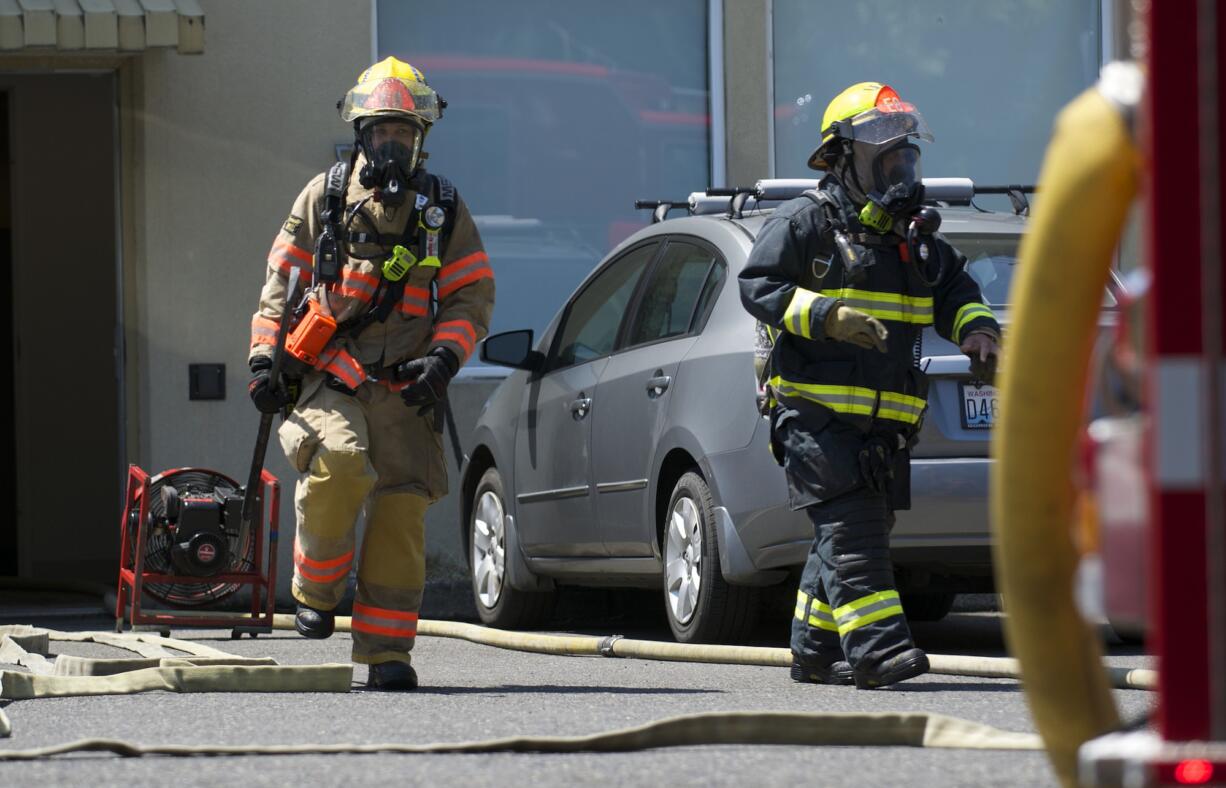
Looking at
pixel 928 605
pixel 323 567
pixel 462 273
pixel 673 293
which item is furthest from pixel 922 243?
pixel 928 605

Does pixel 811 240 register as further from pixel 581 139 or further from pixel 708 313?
pixel 581 139

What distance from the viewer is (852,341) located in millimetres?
5973

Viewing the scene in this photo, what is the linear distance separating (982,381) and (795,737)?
96.2 inches

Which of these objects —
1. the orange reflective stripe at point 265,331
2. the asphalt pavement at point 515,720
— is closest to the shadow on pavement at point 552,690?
the asphalt pavement at point 515,720

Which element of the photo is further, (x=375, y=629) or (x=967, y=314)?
(x=967, y=314)

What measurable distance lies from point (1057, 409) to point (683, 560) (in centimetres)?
537

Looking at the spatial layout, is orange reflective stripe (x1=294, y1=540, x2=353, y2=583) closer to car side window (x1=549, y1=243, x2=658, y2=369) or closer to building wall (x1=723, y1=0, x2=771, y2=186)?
car side window (x1=549, y1=243, x2=658, y2=369)

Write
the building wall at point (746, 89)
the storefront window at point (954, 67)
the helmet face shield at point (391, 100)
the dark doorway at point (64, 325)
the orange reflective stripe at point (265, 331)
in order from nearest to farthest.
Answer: the helmet face shield at point (391, 100)
the orange reflective stripe at point (265, 331)
the building wall at point (746, 89)
the storefront window at point (954, 67)
the dark doorway at point (64, 325)

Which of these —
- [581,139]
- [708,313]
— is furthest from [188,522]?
[581,139]

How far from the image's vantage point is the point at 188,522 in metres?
8.13

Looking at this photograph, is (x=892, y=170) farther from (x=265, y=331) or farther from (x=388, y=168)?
(x=265, y=331)

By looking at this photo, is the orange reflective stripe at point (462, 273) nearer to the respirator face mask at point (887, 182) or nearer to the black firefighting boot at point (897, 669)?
the respirator face mask at point (887, 182)

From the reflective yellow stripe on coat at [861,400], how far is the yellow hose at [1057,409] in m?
4.01

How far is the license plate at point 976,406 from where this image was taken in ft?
21.9
